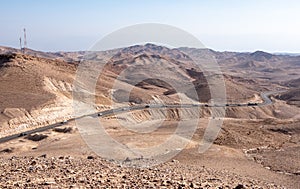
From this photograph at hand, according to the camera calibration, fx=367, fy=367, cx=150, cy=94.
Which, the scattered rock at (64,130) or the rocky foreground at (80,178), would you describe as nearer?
the rocky foreground at (80,178)

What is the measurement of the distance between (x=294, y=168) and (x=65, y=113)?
3420 cm

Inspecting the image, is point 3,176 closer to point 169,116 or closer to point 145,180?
point 145,180

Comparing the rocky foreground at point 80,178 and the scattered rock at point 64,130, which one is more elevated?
the rocky foreground at point 80,178

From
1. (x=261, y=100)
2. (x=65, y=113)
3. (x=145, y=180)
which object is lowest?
(x=261, y=100)

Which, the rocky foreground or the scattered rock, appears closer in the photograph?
the rocky foreground

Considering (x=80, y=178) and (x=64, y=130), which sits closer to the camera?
(x=80, y=178)

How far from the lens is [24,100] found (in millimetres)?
53375

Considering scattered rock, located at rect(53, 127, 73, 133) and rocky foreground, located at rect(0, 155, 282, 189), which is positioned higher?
rocky foreground, located at rect(0, 155, 282, 189)

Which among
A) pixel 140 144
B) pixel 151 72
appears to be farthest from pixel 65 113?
pixel 151 72

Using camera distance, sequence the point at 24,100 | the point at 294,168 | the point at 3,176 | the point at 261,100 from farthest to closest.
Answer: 1. the point at 261,100
2. the point at 24,100
3. the point at 294,168
4. the point at 3,176

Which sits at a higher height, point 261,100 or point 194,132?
point 194,132

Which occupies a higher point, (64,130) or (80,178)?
(80,178)

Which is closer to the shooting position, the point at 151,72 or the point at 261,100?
the point at 261,100

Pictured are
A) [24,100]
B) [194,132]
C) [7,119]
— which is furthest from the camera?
[24,100]
